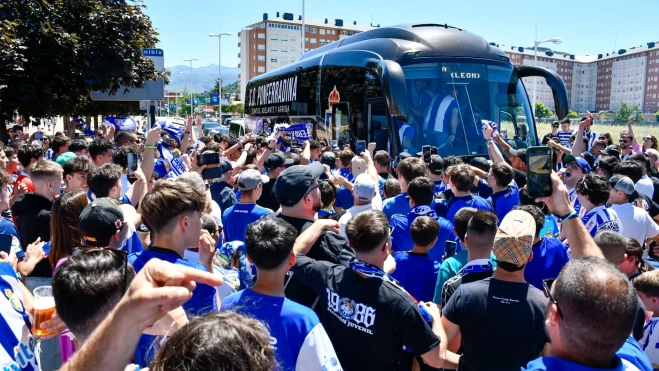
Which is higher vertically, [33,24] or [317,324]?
[33,24]

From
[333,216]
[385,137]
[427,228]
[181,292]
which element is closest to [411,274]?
[427,228]

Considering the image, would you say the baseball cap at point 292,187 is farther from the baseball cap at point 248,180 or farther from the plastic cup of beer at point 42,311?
the plastic cup of beer at point 42,311

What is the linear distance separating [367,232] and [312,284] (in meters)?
0.46

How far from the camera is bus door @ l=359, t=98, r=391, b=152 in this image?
34.2 ft

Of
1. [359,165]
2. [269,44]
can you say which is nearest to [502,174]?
[359,165]

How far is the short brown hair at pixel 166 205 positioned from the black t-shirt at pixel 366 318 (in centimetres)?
79

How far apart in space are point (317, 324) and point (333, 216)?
2202mm

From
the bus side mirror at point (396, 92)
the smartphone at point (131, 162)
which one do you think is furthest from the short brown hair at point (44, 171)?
the bus side mirror at point (396, 92)

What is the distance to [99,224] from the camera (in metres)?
3.02

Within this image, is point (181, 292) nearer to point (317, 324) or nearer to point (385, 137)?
point (317, 324)

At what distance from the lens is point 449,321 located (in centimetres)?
293

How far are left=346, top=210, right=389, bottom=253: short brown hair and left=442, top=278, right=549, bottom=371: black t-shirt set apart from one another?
587mm

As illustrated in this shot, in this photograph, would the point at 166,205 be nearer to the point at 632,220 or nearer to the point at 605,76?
the point at 632,220

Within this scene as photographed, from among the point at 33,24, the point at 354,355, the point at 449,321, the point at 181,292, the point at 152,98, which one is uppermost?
the point at 33,24
